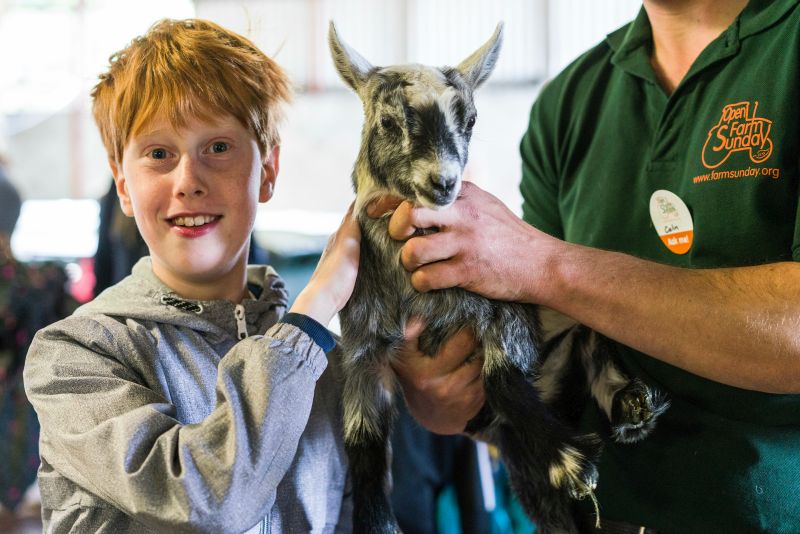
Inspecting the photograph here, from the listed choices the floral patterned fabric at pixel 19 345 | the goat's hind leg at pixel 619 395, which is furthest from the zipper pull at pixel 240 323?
the floral patterned fabric at pixel 19 345

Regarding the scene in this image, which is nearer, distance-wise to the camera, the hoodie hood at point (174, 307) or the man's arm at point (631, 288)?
the man's arm at point (631, 288)

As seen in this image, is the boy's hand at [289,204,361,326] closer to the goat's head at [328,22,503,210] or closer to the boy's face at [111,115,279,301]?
the goat's head at [328,22,503,210]

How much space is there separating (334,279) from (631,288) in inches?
22.8

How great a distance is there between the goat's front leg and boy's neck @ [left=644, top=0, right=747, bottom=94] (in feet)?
3.15

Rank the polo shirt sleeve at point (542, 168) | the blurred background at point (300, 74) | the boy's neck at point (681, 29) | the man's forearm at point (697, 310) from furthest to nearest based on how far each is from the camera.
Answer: the blurred background at point (300, 74) < the polo shirt sleeve at point (542, 168) < the boy's neck at point (681, 29) < the man's forearm at point (697, 310)

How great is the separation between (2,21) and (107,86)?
8383mm

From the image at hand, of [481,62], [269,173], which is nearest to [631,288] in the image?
[481,62]

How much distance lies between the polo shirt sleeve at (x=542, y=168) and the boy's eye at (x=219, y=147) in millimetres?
862

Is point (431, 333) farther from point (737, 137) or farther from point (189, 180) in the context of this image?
point (737, 137)

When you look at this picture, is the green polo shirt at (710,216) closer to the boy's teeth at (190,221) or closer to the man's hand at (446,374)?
the man's hand at (446,374)

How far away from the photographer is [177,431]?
1.29 meters

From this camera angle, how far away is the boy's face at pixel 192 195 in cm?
158

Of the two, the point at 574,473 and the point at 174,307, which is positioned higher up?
the point at 174,307

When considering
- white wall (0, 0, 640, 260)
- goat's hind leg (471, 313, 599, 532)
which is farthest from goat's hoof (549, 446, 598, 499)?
white wall (0, 0, 640, 260)
